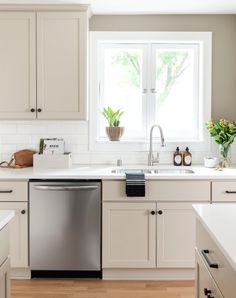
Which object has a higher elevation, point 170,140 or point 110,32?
point 110,32

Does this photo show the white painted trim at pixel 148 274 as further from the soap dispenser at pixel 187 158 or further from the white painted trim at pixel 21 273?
the soap dispenser at pixel 187 158

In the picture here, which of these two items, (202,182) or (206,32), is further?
(206,32)

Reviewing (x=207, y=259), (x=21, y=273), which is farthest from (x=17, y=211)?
(x=207, y=259)

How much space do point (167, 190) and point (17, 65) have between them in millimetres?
1610

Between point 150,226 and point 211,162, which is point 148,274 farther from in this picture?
point 211,162

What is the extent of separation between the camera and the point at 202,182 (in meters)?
3.44

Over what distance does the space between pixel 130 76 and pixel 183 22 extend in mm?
684

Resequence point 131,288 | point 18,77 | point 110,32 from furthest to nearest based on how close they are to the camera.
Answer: point 110,32
point 18,77
point 131,288

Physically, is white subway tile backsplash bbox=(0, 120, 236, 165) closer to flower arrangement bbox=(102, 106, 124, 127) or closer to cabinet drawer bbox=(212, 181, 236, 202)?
flower arrangement bbox=(102, 106, 124, 127)

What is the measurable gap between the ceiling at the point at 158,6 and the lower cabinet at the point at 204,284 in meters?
2.27

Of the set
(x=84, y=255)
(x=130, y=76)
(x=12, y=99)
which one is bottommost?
(x=84, y=255)

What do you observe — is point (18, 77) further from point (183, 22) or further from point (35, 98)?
point (183, 22)

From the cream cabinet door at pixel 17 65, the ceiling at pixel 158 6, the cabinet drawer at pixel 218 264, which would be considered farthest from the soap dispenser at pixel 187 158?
the cabinet drawer at pixel 218 264

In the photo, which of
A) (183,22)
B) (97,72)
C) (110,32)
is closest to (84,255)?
(97,72)
